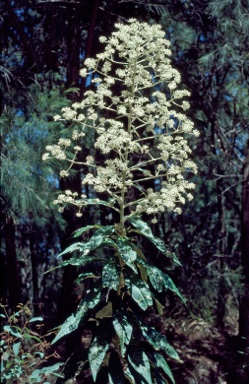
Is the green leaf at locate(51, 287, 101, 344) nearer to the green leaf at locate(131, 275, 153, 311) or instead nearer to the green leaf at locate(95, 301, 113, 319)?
the green leaf at locate(95, 301, 113, 319)

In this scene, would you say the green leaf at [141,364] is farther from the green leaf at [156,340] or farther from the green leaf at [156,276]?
the green leaf at [156,276]

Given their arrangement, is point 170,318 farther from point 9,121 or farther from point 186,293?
point 9,121

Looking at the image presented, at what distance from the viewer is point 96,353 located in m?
2.34

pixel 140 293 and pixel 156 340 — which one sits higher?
pixel 140 293

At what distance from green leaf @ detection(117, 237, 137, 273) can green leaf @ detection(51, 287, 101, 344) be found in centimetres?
29

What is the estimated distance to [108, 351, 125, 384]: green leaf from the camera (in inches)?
94.3

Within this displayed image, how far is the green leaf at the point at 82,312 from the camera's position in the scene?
2.34 meters

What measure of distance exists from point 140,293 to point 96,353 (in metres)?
0.40

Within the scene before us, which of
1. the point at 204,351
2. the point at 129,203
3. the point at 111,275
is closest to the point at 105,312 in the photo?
the point at 111,275

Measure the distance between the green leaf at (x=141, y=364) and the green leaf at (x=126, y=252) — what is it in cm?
52

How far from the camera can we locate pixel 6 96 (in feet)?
14.4

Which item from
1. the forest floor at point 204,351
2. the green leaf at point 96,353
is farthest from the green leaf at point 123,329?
the forest floor at point 204,351

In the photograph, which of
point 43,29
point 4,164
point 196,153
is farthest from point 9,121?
point 196,153

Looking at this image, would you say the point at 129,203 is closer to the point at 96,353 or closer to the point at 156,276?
the point at 156,276
